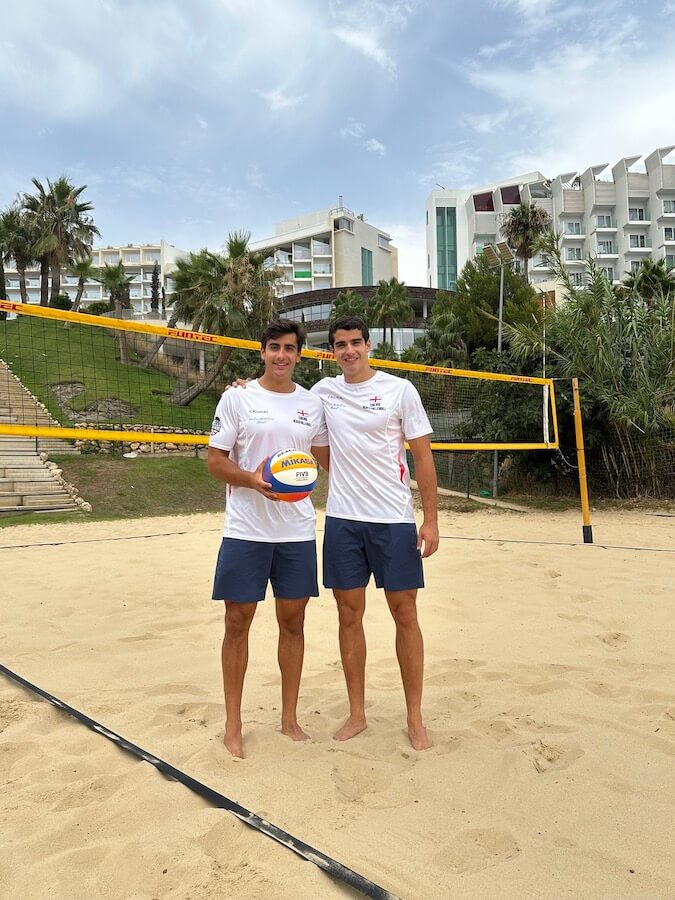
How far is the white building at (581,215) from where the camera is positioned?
2277 inches

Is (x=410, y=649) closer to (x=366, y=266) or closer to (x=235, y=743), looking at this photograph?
(x=235, y=743)

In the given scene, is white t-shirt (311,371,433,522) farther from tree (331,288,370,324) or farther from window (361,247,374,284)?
window (361,247,374,284)

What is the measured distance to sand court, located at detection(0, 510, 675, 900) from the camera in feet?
5.09

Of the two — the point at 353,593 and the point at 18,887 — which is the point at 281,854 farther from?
the point at 353,593

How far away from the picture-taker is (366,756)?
218 cm

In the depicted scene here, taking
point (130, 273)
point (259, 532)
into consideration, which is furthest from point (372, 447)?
point (130, 273)

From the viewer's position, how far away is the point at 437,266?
64.2 m

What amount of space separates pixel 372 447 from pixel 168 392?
17721mm

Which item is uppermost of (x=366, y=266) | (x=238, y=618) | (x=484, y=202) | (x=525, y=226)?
(x=484, y=202)

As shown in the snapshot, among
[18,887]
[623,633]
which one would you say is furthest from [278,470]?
[623,633]

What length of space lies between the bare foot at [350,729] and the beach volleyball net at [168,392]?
7.82 feet

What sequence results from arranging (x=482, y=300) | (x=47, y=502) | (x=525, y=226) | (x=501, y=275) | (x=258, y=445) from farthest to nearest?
1. (x=482, y=300)
2. (x=525, y=226)
3. (x=501, y=275)
4. (x=47, y=502)
5. (x=258, y=445)

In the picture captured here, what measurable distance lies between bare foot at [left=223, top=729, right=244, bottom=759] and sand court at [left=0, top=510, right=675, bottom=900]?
4 centimetres

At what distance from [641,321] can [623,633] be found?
8.80 meters
